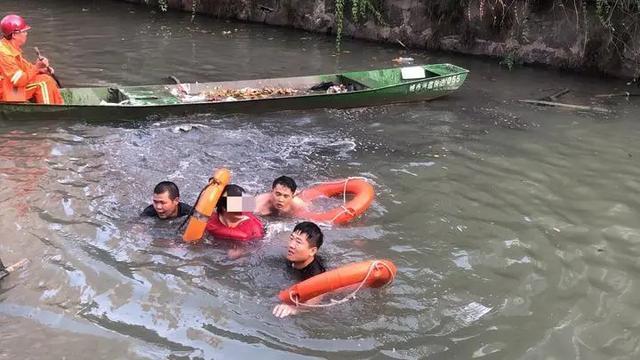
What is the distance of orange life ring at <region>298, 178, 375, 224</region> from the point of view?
6.49 meters

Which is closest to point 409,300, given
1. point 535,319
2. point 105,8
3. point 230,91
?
point 535,319

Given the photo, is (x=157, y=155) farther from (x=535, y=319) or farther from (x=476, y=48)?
(x=476, y=48)

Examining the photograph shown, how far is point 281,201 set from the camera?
6359 mm

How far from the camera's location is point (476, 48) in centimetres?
1466

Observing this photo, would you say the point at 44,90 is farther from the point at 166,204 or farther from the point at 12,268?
the point at 12,268

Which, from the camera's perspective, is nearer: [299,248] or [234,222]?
[299,248]

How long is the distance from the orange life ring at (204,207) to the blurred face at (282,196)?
2.01ft

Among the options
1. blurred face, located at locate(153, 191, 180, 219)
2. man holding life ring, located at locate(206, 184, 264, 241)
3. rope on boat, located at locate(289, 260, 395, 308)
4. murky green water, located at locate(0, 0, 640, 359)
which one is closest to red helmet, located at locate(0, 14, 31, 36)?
murky green water, located at locate(0, 0, 640, 359)

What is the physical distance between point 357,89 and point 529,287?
21.2 feet

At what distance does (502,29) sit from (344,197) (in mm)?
8891

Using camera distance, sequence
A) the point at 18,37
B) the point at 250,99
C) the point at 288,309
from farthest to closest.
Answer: the point at 250,99, the point at 18,37, the point at 288,309

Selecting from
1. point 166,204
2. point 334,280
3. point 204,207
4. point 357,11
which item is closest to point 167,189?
point 166,204

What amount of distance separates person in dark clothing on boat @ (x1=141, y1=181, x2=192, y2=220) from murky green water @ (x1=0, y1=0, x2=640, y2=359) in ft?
0.44

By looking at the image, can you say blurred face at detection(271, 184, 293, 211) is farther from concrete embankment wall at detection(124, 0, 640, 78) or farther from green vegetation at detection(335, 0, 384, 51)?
concrete embankment wall at detection(124, 0, 640, 78)
